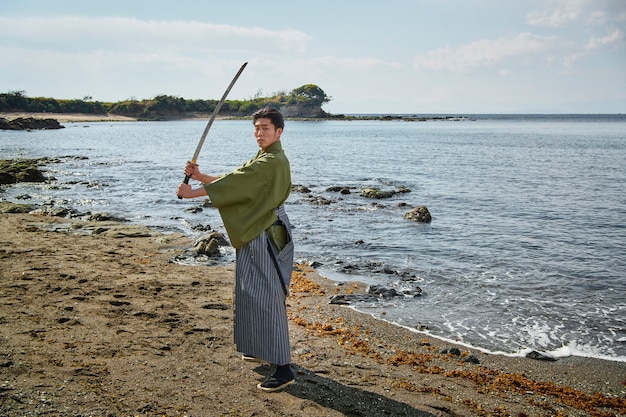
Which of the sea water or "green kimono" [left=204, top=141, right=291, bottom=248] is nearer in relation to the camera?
"green kimono" [left=204, top=141, right=291, bottom=248]

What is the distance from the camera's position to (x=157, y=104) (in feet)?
466

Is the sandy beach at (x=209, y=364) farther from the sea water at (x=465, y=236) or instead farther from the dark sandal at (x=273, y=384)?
the sea water at (x=465, y=236)

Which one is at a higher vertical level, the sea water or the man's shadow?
the man's shadow

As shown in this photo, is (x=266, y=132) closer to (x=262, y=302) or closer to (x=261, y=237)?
(x=261, y=237)

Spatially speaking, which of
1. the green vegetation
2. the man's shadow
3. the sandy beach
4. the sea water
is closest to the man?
the man's shadow

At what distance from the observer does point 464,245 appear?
12773mm

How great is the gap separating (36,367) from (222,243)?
683cm

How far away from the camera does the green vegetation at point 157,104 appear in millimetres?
101188

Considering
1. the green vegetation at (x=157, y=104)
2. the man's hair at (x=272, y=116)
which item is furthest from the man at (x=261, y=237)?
the green vegetation at (x=157, y=104)

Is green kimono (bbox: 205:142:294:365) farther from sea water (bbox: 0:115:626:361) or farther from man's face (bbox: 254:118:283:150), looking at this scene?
sea water (bbox: 0:115:626:361)

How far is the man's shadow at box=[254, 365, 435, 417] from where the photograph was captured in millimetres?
4469

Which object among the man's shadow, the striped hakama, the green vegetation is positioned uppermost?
the green vegetation

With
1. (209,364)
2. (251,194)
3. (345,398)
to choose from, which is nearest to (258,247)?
(251,194)

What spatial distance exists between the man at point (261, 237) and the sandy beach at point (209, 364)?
451 millimetres
